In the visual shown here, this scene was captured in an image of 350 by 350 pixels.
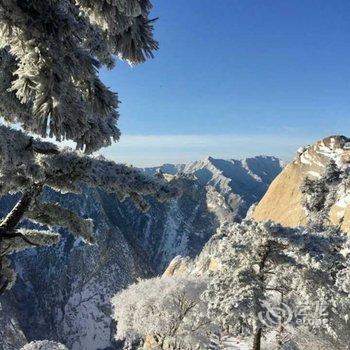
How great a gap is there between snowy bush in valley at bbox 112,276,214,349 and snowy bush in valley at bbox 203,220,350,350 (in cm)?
1617

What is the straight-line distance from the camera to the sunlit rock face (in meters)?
69.5

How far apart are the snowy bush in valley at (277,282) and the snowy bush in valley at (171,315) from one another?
16165 millimetres

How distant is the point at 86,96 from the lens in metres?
5.35

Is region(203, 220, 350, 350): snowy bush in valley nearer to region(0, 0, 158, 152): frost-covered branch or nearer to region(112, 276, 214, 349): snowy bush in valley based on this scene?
region(0, 0, 158, 152): frost-covered branch

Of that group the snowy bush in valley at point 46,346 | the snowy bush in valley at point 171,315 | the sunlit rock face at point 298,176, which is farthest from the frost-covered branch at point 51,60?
the sunlit rock face at point 298,176

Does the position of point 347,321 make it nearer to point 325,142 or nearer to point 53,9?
point 53,9

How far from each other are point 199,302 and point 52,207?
95.0 ft

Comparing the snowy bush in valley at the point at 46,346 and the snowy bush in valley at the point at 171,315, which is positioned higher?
the snowy bush in valley at the point at 171,315

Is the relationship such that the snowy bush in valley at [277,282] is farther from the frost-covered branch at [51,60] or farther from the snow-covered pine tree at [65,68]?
the frost-covered branch at [51,60]

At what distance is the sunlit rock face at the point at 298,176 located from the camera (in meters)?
69.5

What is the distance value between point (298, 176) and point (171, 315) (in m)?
48.6

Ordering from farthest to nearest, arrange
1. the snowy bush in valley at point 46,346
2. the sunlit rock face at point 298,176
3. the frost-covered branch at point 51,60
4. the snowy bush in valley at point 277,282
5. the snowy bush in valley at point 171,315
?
1. the sunlit rock face at point 298,176
2. the snowy bush in valley at point 171,315
3. the snowy bush in valley at point 46,346
4. the snowy bush in valley at point 277,282
5. the frost-covered branch at point 51,60

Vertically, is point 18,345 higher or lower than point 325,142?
lower

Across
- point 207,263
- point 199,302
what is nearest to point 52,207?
point 199,302
